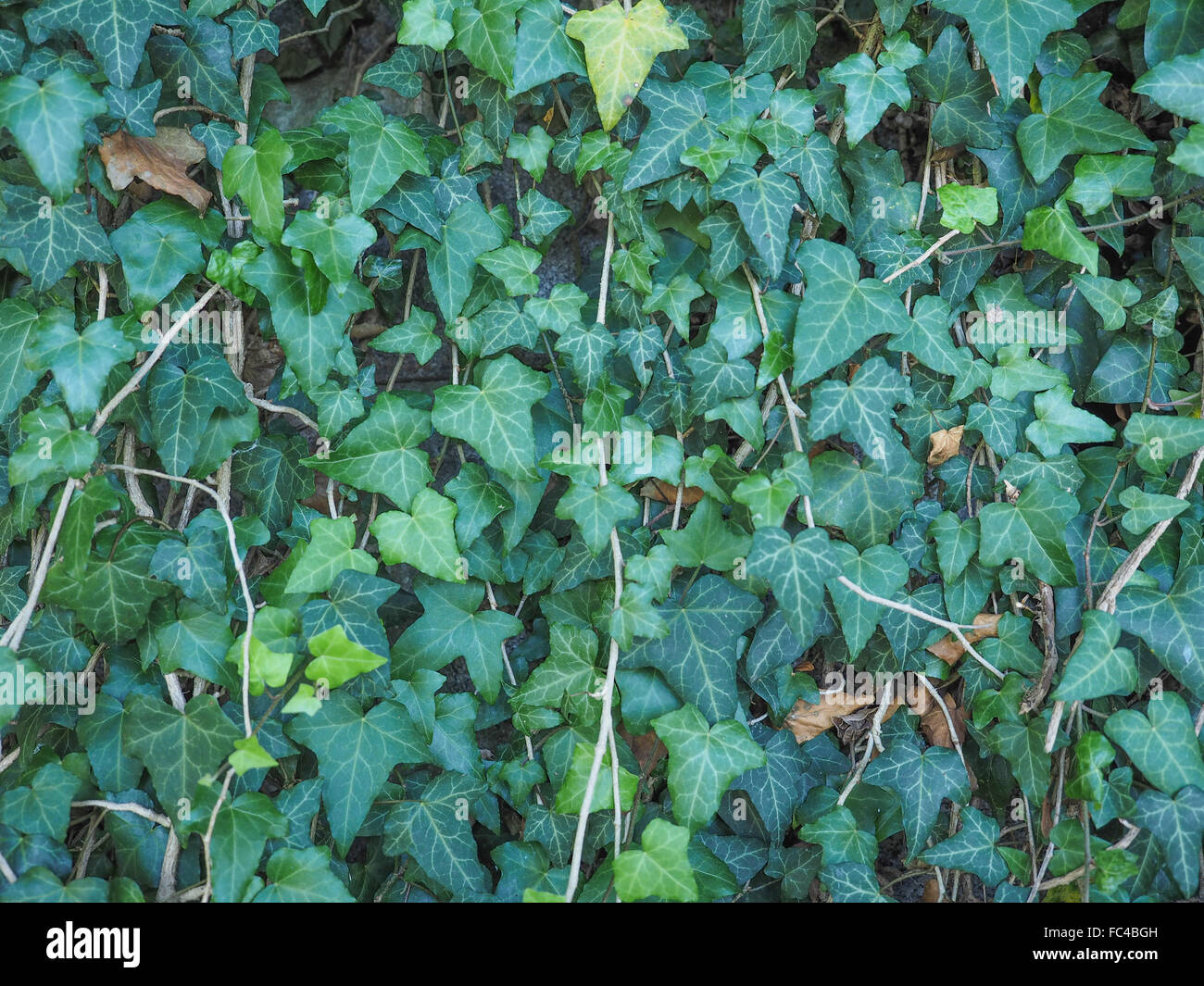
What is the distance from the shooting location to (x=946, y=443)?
162 centimetres

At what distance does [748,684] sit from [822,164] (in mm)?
914

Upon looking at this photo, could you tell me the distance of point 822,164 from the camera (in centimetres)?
147

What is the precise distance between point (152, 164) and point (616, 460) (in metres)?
0.95

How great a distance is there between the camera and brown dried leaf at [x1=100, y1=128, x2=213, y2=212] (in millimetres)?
1514

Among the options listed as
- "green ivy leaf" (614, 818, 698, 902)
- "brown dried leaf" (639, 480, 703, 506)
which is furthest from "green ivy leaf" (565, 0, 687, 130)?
"green ivy leaf" (614, 818, 698, 902)
